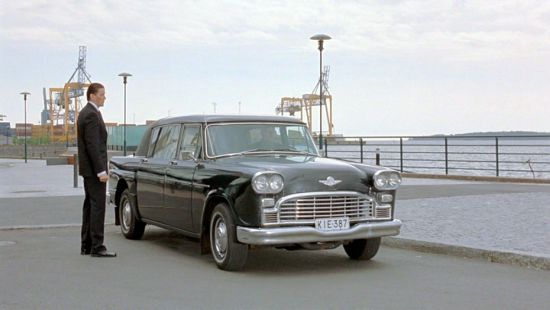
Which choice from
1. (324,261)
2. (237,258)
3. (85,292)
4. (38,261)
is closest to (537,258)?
(324,261)

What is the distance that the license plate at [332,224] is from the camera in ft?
23.0

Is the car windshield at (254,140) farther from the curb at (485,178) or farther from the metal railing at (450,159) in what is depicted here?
the curb at (485,178)

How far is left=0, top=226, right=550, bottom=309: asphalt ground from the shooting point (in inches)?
229

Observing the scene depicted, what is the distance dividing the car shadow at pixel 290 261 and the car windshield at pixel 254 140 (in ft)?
4.00

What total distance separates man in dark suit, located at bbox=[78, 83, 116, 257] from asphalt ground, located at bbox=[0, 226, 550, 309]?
0.30 meters

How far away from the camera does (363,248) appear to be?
312 inches

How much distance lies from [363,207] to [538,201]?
7.69 m

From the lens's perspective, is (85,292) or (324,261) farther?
(324,261)

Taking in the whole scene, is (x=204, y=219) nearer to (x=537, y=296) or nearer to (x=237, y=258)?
(x=237, y=258)

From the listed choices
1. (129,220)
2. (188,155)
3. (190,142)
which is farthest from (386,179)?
(129,220)

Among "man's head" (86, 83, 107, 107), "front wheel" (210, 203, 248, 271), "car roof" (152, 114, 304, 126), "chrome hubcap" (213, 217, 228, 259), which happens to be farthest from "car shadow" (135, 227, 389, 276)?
"man's head" (86, 83, 107, 107)

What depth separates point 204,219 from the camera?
7.64 m

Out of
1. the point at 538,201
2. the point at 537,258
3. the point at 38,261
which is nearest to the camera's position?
the point at 537,258

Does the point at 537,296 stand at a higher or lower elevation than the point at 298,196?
lower
